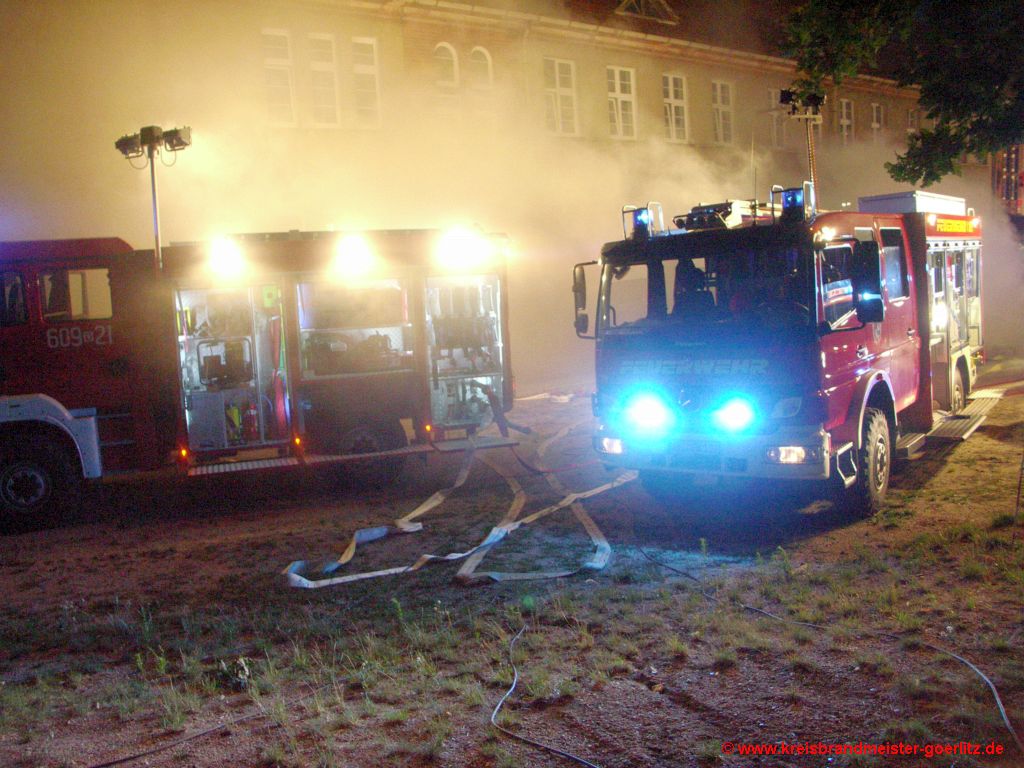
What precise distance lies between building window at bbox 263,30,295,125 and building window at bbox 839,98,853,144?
64.6 feet

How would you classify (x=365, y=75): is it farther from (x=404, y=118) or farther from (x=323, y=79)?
(x=404, y=118)

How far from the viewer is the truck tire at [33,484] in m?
8.42

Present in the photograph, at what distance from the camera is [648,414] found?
23.5 feet

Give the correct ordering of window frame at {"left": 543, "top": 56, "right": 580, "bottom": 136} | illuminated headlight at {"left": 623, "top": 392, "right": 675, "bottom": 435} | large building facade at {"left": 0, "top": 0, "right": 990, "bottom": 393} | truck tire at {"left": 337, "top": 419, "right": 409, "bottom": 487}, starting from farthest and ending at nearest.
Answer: window frame at {"left": 543, "top": 56, "right": 580, "bottom": 136}
large building facade at {"left": 0, "top": 0, "right": 990, "bottom": 393}
truck tire at {"left": 337, "top": 419, "right": 409, "bottom": 487}
illuminated headlight at {"left": 623, "top": 392, "right": 675, "bottom": 435}

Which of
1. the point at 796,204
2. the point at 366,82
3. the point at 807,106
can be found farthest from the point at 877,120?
the point at 796,204

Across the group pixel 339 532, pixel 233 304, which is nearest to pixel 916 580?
pixel 339 532

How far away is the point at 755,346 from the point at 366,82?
1433 centimetres

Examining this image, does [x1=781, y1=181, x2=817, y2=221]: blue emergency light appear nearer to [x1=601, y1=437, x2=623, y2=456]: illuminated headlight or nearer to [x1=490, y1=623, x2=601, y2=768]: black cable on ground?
[x1=601, y1=437, x2=623, y2=456]: illuminated headlight

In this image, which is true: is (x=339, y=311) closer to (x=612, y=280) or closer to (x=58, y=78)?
(x=612, y=280)

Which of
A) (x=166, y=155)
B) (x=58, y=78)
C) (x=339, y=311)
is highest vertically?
(x=58, y=78)

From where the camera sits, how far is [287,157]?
57.4 ft

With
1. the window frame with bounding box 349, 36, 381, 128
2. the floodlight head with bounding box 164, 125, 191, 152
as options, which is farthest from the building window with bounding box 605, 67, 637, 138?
the floodlight head with bounding box 164, 125, 191, 152

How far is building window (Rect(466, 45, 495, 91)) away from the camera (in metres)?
19.9

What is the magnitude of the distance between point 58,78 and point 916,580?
15745 mm
